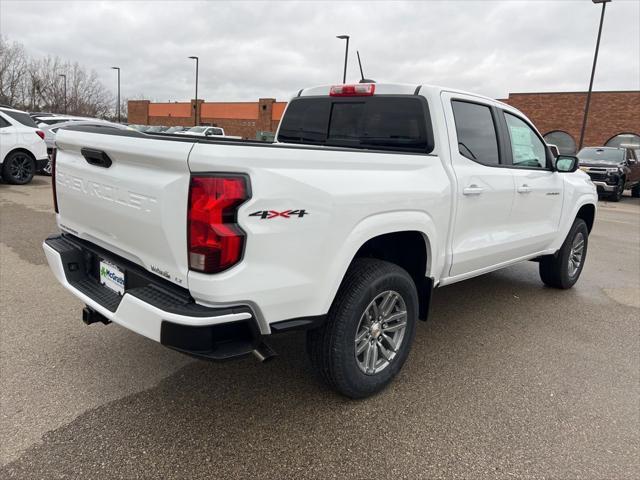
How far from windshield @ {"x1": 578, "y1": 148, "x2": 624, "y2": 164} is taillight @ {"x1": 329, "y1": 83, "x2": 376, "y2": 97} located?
15900mm

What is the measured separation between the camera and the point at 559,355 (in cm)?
373

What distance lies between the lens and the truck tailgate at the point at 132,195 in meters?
2.13

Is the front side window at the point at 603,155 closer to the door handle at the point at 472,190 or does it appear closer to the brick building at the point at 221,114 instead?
the door handle at the point at 472,190

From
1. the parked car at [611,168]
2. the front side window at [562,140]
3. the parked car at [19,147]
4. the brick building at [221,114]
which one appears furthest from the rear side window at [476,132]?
the brick building at [221,114]

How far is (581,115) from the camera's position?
29.9 meters

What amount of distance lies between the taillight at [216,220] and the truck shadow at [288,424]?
1.01 m

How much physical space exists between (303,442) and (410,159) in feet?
5.72

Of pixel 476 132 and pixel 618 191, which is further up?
pixel 476 132

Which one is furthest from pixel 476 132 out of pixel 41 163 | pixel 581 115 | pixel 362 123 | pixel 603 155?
pixel 581 115

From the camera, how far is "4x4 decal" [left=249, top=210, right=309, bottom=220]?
82.8 inches

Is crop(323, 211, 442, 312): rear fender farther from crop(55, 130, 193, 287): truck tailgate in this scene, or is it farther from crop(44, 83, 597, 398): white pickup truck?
crop(55, 130, 193, 287): truck tailgate

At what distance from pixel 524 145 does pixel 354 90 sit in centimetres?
172

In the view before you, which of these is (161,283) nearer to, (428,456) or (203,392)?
(203,392)

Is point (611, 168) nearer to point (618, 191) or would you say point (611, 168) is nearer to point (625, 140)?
point (618, 191)
